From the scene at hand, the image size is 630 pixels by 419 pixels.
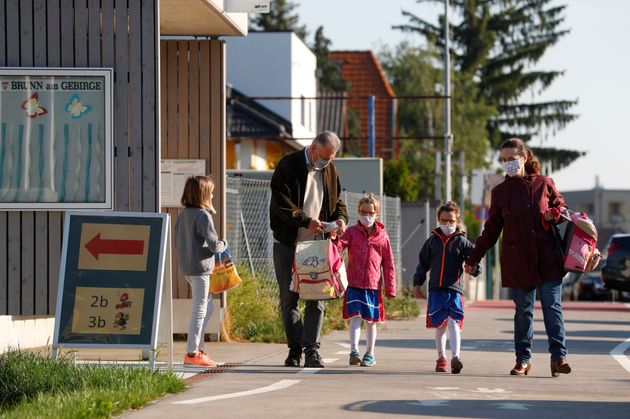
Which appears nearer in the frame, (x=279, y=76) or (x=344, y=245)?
(x=344, y=245)

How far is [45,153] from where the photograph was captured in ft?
41.0

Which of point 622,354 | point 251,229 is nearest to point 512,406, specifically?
point 622,354

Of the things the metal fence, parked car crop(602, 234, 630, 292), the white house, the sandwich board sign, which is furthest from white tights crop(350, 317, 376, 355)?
the white house

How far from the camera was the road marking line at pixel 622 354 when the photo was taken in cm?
1369

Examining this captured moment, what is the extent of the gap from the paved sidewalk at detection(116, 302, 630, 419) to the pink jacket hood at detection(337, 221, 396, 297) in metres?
0.71

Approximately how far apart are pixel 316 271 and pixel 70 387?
291cm

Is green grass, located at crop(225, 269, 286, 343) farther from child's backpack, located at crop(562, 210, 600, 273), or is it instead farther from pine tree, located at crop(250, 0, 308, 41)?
pine tree, located at crop(250, 0, 308, 41)

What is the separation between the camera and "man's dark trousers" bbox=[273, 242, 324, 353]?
40.7ft

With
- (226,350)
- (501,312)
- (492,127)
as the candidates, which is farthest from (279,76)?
(226,350)

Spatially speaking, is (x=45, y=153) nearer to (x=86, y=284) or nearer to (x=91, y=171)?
(x=91, y=171)

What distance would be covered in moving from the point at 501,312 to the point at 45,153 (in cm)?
1529

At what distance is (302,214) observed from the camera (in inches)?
479

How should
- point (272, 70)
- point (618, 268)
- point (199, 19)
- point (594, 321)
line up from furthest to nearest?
point (272, 70) → point (618, 268) → point (594, 321) → point (199, 19)

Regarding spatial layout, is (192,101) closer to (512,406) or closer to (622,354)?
(622,354)
